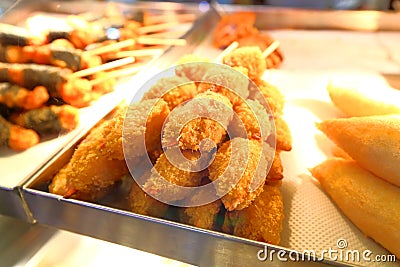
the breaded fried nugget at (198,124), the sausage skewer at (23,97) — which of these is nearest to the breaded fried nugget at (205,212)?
the breaded fried nugget at (198,124)

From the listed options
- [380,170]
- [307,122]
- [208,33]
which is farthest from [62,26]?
[380,170]

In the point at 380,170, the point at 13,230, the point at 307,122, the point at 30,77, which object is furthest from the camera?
the point at 307,122

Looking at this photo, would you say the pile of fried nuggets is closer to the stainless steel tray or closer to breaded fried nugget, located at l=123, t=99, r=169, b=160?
breaded fried nugget, located at l=123, t=99, r=169, b=160

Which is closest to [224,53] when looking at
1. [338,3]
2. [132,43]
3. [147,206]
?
[132,43]

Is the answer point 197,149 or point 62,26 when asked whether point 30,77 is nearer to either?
point 62,26

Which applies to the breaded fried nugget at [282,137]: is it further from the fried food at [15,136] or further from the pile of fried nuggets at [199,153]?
the fried food at [15,136]

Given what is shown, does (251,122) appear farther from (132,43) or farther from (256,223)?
(132,43)
